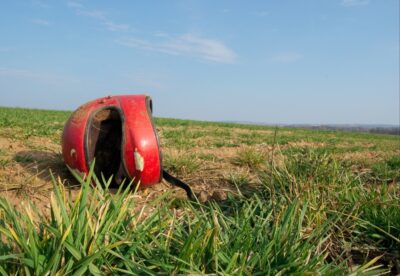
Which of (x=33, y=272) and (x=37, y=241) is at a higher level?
(x=37, y=241)

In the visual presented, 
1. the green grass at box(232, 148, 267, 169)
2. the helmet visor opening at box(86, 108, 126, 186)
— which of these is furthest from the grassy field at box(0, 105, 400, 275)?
the green grass at box(232, 148, 267, 169)

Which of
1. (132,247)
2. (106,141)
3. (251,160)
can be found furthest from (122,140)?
(251,160)

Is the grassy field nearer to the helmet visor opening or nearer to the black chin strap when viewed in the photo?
the black chin strap

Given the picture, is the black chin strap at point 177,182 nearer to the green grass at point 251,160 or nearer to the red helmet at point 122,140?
the red helmet at point 122,140

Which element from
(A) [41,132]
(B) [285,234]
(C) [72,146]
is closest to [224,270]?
(B) [285,234]

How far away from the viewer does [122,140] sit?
11.2ft

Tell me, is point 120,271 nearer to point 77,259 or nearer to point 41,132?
point 77,259

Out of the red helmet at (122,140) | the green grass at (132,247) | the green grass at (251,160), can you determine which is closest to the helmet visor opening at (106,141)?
the red helmet at (122,140)

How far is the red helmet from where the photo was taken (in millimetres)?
3414

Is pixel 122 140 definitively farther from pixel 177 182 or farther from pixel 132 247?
pixel 132 247

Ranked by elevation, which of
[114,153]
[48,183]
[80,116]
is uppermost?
[80,116]

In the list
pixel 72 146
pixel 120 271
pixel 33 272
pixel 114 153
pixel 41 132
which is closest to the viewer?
pixel 33 272

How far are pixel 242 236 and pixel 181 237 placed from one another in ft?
1.08

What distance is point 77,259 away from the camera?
1573 mm
